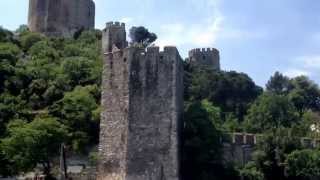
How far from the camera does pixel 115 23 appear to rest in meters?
36.6

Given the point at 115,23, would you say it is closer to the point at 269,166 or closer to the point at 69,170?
the point at 69,170

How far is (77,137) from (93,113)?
1.50 metres

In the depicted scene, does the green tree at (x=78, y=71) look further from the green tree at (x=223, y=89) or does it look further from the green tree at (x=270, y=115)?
the green tree at (x=270, y=115)

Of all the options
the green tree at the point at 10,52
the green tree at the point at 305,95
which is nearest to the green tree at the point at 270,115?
the green tree at the point at 305,95

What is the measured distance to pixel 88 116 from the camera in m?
34.0

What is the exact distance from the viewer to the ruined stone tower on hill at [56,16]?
53.4m

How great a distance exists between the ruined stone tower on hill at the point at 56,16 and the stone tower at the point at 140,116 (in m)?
24.0

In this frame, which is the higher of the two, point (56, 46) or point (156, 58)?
point (56, 46)

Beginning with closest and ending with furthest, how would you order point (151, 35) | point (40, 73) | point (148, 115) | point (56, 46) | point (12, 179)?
point (148, 115), point (12, 179), point (40, 73), point (56, 46), point (151, 35)

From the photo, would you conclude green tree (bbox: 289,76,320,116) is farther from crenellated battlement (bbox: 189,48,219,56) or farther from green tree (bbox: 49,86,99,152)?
green tree (bbox: 49,86,99,152)

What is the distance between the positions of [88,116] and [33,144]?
14.3ft

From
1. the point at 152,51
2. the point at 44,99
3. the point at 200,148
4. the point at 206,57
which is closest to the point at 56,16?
the point at 206,57

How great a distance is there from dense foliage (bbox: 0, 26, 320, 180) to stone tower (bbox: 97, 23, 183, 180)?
2.44 m

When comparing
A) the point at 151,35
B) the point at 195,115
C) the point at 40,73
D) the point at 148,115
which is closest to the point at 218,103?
the point at 151,35
